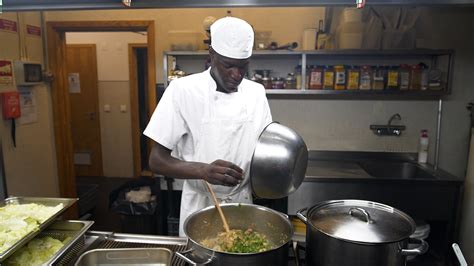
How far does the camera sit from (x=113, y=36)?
5020 mm

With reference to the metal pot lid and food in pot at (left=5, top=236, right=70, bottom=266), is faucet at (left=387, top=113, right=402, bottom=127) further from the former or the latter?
food in pot at (left=5, top=236, right=70, bottom=266)

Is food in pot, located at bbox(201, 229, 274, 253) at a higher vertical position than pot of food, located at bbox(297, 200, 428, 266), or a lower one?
lower

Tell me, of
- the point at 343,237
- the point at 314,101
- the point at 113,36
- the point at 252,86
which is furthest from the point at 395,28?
the point at 113,36

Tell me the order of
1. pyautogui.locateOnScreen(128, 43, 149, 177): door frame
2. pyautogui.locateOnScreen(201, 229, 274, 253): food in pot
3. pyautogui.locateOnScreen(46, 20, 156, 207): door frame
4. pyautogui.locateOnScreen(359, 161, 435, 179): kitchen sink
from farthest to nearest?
1. pyautogui.locateOnScreen(128, 43, 149, 177): door frame
2. pyautogui.locateOnScreen(46, 20, 156, 207): door frame
3. pyautogui.locateOnScreen(359, 161, 435, 179): kitchen sink
4. pyautogui.locateOnScreen(201, 229, 274, 253): food in pot

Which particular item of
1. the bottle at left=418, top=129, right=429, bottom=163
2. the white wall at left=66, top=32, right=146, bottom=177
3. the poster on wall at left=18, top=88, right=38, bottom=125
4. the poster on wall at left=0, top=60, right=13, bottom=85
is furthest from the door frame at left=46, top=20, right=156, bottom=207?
the bottle at left=418, top=129, right=429, bottom=163

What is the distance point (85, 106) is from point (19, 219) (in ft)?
14.2

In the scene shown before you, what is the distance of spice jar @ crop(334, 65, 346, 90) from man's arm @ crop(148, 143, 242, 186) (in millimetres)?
1706

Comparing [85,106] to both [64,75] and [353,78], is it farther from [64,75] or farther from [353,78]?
[353,78]

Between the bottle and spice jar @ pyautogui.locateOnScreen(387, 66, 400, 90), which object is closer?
spice jar @ pyautogui.locateOnScreen(387, 66, 400, 90)

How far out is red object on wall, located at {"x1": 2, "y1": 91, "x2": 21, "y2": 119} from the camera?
2.60 m

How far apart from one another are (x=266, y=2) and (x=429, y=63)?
229 cm

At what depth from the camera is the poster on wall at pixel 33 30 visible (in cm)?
292

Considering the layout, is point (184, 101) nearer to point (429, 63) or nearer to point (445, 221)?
point (445, 221)

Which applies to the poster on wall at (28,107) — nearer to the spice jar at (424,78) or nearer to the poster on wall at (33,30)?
the poster on wall at (33,30)
